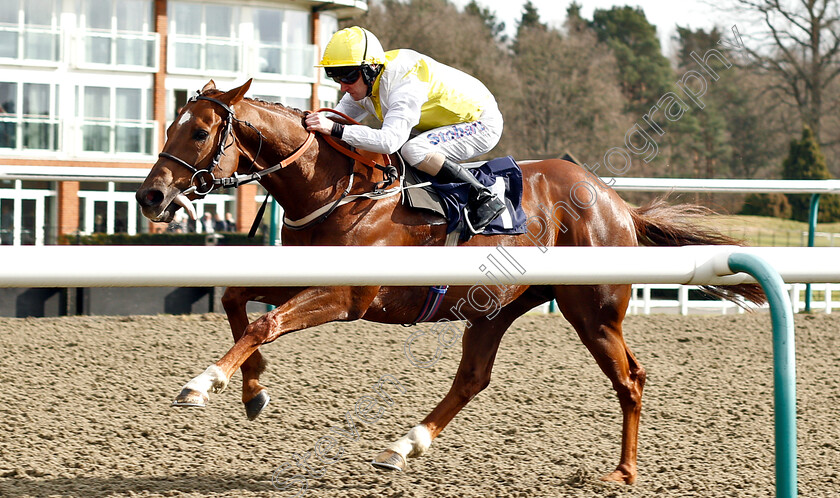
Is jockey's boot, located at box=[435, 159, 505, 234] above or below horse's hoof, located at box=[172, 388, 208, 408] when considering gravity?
above

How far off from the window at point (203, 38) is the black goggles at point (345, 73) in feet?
67.5

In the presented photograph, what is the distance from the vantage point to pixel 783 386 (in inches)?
52.5

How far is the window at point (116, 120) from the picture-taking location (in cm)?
2183

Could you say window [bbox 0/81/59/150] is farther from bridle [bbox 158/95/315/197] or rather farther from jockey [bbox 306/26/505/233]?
bridle [bbox 158/95/315/197]

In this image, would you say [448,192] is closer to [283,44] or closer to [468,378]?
[468,378]

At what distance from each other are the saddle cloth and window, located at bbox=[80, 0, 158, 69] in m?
20.6

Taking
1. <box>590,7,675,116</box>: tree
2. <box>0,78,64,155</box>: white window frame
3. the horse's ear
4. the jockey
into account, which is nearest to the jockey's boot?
the jockey

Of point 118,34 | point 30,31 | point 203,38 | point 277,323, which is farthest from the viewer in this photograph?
point 203,38

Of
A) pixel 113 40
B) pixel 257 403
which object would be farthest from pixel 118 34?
pixel 257 403

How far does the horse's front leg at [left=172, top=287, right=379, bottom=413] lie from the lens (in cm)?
223

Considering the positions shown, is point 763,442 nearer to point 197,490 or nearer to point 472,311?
point 472,311

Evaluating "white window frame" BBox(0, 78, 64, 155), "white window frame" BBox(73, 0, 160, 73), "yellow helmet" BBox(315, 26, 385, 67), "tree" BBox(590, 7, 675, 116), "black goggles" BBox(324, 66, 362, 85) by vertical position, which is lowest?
"black goggles" BBox(324, 66, 362, 85)

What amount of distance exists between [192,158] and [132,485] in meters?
1.14

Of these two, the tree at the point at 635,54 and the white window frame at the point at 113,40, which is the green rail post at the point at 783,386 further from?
the tree at the point at 635,54
